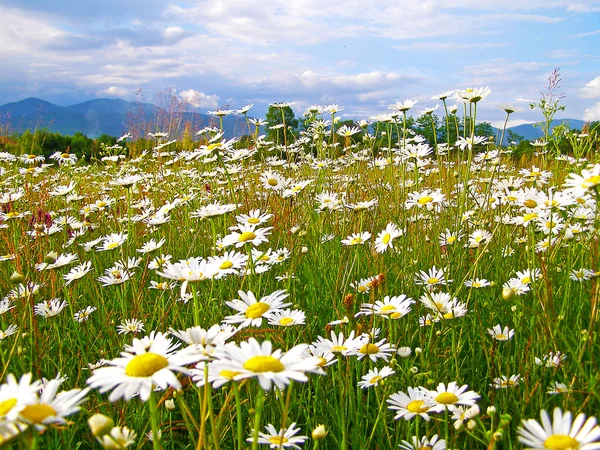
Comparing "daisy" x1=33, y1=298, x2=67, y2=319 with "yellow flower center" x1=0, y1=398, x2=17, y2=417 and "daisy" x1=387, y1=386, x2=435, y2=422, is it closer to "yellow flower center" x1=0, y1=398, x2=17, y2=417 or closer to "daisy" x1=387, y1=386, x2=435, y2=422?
"yellow flower center" x1=0, y1=398, x2=17, y2=417

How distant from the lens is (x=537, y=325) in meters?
1.90

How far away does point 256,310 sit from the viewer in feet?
4.50

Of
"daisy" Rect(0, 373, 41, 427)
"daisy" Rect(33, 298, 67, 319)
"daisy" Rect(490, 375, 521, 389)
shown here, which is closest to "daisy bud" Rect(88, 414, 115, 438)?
"daisy" Rect(0, 373, 41, 427)

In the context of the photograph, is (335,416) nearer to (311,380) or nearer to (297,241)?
(311,380)

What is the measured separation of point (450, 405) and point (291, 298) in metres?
1.17

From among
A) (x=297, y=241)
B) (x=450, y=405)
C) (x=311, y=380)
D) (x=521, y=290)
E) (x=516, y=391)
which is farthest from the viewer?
(x=297, y=241)

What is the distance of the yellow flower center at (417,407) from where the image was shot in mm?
1281

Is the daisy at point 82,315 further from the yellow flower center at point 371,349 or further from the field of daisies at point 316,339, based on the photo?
the yellow flower center at point 371,349

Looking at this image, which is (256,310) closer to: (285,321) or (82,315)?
(285,321)

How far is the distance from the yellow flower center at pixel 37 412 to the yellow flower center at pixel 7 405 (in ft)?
0.16

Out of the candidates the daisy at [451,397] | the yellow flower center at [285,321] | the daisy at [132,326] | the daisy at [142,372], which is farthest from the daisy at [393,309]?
the daisy at [132,326]

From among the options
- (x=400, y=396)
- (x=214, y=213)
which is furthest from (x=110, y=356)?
(x=400, y=396)

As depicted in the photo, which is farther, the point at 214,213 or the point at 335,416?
the point at 214,213

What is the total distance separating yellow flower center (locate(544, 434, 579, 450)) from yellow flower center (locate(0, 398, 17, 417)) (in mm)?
929
